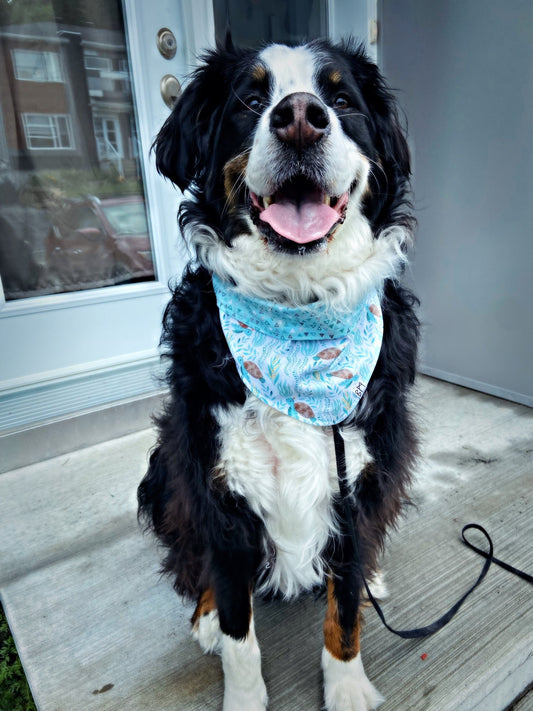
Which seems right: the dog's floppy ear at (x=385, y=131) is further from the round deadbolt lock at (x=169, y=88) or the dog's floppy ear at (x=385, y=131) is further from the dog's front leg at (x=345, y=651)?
the round deadbolt lock at (x=169, y=88)

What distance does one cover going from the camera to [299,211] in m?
1.05

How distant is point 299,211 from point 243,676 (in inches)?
41.7

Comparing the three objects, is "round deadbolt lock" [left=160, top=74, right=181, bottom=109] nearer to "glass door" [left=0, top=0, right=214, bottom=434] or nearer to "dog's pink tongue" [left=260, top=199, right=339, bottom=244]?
"glass door" [left=0, top=0, right=214, bottom=434]

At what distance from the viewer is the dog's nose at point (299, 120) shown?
3.10 feet

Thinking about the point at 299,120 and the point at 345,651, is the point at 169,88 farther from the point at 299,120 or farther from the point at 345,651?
the point at 345,651

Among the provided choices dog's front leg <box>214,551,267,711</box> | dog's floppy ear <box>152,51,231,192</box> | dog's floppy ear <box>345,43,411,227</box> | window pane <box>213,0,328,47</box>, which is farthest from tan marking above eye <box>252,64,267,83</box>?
window pane <box>213,0,328,47</box>

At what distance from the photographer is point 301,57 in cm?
111

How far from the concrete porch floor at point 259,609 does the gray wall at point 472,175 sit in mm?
756

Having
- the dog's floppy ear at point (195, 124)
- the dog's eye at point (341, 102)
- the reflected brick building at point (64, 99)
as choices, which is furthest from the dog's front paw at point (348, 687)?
the reflected brick building at point (64, 99)

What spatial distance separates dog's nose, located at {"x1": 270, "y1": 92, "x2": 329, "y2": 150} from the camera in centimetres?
94

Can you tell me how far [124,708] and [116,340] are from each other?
1558 millimetres

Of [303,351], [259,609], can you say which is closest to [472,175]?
[303,351]

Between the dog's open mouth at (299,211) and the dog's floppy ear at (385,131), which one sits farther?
the dog's floppy ear at (385,131)

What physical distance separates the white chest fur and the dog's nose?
0.56 m
